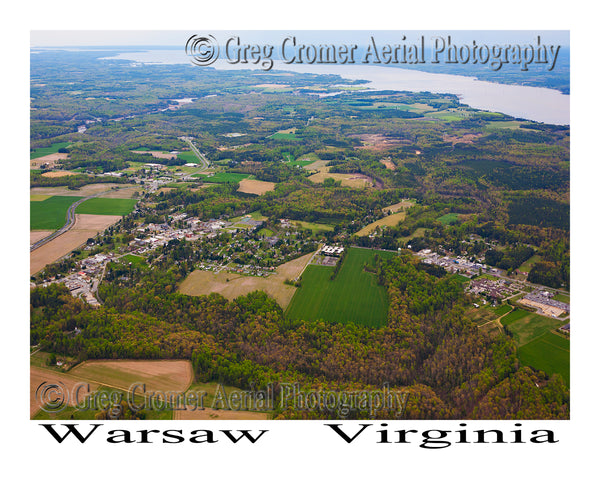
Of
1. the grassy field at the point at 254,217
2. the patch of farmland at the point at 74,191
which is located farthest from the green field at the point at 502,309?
the patch of farmland at the point at 74,191

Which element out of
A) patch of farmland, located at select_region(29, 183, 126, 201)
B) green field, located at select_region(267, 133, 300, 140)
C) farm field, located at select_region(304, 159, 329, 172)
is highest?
green field, located at select_region(267, 133, 300, 140)

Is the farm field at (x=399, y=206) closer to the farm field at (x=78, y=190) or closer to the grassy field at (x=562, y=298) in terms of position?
the grassy field at (x=562, y=298)

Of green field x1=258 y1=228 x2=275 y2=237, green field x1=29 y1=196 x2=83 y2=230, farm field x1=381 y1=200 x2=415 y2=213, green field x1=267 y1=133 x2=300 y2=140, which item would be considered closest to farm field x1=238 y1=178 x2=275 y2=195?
green field x1=258 y1=228 x2=275 y2=237


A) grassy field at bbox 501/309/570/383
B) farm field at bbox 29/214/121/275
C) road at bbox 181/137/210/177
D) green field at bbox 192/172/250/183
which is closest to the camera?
grassy field at bbox 501/309/570/383

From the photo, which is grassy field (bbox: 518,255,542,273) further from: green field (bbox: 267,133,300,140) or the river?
the river

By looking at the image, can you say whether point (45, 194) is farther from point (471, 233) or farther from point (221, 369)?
point (471, 233)

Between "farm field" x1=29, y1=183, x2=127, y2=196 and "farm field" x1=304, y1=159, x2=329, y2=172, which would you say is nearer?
"farm field" x1=29, y1=183, x2=127, y2=196

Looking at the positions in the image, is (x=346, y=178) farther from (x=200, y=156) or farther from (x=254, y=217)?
(x=200, y=156)

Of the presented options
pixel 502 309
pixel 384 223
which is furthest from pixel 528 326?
pixel 384 223
